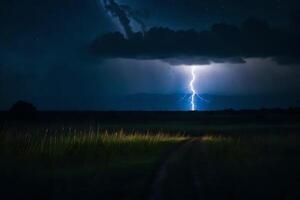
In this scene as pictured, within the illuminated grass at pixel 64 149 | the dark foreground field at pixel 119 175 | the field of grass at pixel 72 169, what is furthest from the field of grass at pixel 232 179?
the illuminated grass at pixel 64 149

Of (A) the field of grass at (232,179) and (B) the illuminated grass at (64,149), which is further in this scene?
(B) the illuminated grass at (64,149)

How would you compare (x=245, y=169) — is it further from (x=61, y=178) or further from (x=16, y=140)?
(x=16, y=140)

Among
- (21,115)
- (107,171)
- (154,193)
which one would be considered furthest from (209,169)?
(21,115)

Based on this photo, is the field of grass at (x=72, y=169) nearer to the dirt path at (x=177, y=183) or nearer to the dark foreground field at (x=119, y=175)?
the dark foreground field at (x=119, y=175)

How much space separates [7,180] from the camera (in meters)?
15.8

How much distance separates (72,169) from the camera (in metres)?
19.5

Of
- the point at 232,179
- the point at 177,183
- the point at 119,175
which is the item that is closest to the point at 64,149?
the point at 119,175

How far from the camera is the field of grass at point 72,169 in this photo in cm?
1344

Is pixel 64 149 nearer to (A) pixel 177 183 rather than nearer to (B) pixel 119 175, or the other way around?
(B) pixel 119 175

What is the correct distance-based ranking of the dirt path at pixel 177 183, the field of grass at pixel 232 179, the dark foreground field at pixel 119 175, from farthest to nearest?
the dark foreground field at pixel 119 175 → the field of grass at pixel 232 179 → the dirt path at pixel 177 183

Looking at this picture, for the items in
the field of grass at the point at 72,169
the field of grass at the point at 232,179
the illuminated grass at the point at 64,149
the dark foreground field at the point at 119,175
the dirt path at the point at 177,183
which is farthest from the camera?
the illuminated grass at the point at 64,149

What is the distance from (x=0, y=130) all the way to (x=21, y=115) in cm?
A: 9655

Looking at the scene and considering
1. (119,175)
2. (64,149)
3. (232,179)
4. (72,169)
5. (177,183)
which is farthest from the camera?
(64,149)

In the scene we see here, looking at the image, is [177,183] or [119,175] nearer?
[177,183]
